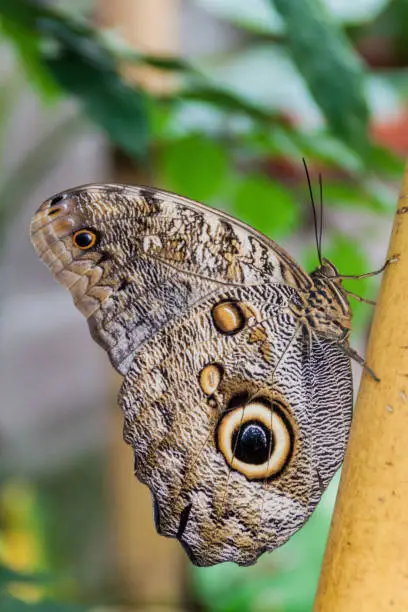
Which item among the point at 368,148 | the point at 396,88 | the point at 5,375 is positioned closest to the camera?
the point at 368,148

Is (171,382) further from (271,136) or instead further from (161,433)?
(271,136)

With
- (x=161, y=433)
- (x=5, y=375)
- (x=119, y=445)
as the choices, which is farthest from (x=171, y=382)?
(x=5, y=375)

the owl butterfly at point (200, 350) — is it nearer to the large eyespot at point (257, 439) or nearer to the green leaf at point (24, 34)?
the large eyespot at point (257, 439)

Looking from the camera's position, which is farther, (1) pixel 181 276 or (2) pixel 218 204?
(2) pixel 218 204

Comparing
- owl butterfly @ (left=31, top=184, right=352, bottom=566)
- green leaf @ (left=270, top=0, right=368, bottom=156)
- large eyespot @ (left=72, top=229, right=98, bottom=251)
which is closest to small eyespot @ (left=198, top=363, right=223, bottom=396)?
owl butterfly @ (left=31, top=184, right=352, bottom=566)

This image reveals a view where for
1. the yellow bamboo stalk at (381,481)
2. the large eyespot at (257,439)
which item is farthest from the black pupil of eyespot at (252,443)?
the yellow bamboo stalk at (381,481)

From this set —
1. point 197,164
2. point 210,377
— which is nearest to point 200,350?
point 210,377

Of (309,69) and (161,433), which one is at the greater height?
(309,69)
